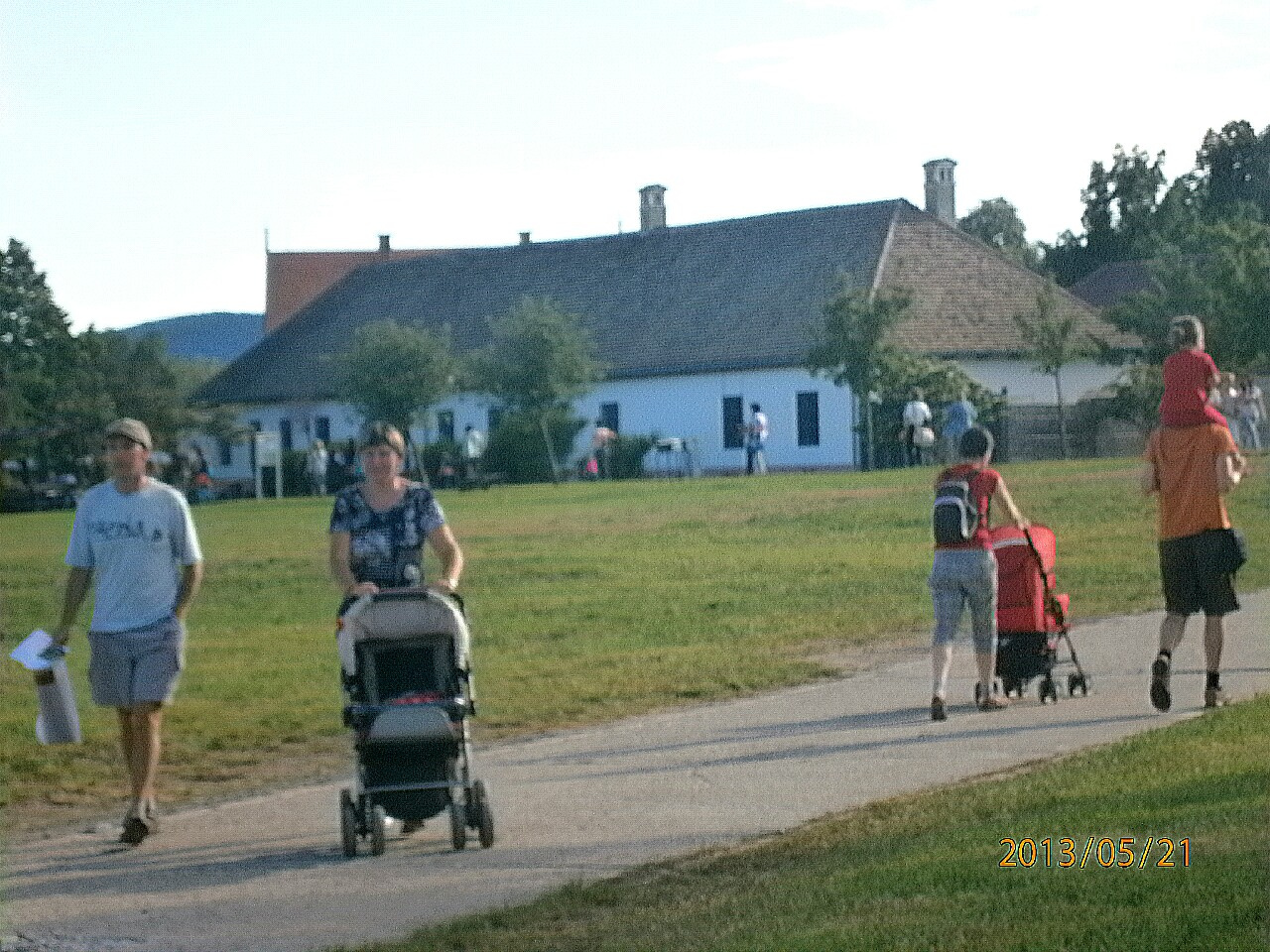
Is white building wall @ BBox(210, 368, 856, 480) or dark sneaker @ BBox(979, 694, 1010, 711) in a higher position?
white building wall @ BBox(210, 368, 856, 480)

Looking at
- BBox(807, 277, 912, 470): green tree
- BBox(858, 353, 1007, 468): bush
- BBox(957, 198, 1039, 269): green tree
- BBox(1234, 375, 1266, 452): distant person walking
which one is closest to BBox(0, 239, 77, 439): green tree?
BBox(1234, 375, 1266, 452): distant person walking

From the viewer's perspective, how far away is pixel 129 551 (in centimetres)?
1009

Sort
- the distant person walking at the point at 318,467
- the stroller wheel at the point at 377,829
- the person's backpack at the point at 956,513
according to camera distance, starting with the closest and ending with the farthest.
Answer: the stroller wheel at the point at 377,829 → the person's backpack at the point at 956,513 → the distant person walking at the point at 318,467

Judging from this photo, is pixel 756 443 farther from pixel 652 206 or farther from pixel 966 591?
pixel 966 591

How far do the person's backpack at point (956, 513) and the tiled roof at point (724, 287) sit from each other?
4320 centimetres

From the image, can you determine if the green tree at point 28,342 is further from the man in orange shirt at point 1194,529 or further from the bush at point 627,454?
the bush at point 627,454

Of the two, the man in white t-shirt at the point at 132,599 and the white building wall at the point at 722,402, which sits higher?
the white building wall at the point at 722,402

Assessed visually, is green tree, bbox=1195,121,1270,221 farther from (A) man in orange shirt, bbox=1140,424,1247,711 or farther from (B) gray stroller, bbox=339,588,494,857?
(B) gray stroller, bbox=339,588,494,857

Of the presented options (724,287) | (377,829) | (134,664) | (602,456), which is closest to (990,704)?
(377,829)

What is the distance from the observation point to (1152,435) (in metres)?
12.6

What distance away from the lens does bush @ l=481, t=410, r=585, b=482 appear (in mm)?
59062

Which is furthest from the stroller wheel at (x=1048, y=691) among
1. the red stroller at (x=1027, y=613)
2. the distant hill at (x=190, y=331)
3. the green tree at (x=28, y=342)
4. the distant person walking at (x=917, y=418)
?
the distant person walking at (x=917, y=418)

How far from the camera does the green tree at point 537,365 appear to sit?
59.2 meters

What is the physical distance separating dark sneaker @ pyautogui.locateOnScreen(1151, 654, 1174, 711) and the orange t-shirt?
0.69 meters
